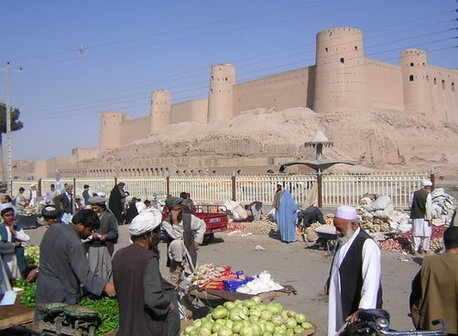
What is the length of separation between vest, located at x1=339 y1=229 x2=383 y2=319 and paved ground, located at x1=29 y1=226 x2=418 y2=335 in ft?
5.61

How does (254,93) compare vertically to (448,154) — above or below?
above

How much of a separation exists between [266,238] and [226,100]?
41282 mm

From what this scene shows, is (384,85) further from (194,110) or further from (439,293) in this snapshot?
(439,293)

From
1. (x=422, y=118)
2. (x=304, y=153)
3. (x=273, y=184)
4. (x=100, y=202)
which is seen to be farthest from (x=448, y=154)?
(x=100, y=202)

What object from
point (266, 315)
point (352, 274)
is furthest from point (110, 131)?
point (352, 274)

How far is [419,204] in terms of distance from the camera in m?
8.63

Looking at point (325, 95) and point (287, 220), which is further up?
point (325, 95)

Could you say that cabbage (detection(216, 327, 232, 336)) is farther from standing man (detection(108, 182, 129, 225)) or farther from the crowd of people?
standing man (detection(108, 182, 129, 225))

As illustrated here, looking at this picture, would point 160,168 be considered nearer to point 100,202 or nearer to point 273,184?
point 273,184

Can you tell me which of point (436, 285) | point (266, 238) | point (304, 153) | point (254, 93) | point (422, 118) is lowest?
point (266, 238)

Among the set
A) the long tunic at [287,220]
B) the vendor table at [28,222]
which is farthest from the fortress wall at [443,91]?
the vendor table at [28,222]

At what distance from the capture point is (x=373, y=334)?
255 cm

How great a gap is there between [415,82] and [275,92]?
12791mm

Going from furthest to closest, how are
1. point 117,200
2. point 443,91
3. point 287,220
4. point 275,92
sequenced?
point 443,91 < point 275,92 < point 117,200 < point 287,220
